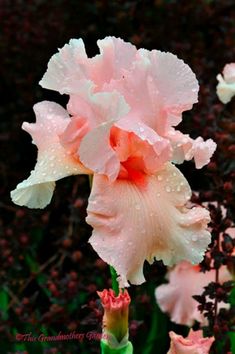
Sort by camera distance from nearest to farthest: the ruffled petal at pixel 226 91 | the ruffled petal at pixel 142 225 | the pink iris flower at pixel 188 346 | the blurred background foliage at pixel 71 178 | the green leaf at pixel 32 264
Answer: the ruffled petal at pixel 142 225
the pink iris flower at pixel 188 346
the ruffled petal at pixel 226 91
the blurred background foliage at pixel 71 178
the green leaf at pixel 32 264

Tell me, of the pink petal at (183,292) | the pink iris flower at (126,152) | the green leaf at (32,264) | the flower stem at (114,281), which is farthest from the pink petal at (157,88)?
the green leaf at (32,264)

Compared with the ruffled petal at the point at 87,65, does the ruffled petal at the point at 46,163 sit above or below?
below

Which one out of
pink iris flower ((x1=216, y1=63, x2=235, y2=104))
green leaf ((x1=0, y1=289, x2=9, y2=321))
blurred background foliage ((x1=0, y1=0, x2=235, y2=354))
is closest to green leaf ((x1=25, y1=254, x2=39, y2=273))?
blurred background foliage ((x1=0, y1=0, x2=235, y2=354))

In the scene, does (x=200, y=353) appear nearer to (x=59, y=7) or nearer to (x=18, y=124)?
(x=18, y=124)

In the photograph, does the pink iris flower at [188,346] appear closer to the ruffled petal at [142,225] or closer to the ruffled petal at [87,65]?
the ruffled petal at [142,225]

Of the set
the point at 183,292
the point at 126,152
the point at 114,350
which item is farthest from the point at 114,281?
the point at 183,292

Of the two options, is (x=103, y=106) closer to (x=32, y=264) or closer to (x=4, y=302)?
(x=4, y=302)

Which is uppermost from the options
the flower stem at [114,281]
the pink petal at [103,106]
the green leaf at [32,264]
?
the pink petal at [103,106]
